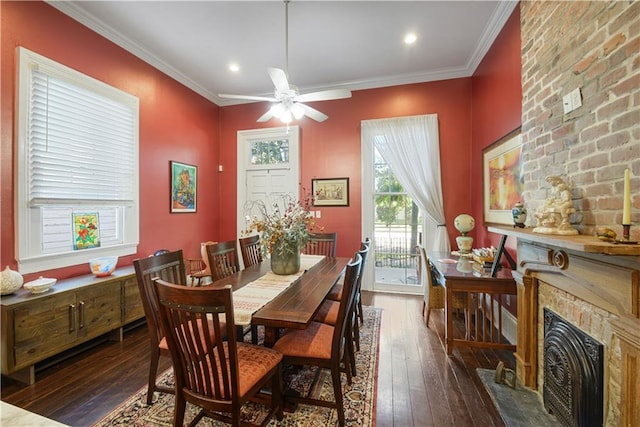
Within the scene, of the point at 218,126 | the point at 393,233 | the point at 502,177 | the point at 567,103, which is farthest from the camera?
the point at 218,126

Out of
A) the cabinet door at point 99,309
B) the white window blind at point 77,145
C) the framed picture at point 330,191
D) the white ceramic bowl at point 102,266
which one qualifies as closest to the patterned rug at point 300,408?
the cabinet door at point 99,309

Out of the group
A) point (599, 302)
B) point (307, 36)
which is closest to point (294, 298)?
point (599, 302)

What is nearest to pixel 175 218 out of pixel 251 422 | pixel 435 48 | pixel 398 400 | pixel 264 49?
pixel 264 49

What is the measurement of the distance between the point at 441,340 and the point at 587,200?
1.80 metres

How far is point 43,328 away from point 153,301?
1.16m

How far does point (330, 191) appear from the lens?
4.38 meters

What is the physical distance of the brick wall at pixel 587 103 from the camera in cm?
122

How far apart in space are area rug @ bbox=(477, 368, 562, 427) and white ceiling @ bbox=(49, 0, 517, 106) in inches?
130

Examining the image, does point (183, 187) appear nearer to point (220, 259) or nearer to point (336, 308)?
point (220, 259)

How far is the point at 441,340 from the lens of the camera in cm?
266

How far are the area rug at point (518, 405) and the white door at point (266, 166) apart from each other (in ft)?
11.3

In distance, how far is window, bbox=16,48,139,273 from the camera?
2311 millimetres

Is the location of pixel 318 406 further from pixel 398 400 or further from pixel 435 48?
pixel 435 48

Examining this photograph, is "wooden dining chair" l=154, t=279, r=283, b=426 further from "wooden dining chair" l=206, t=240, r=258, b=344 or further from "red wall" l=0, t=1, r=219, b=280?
"red wall" l=0, t=1, r=219, b=280
